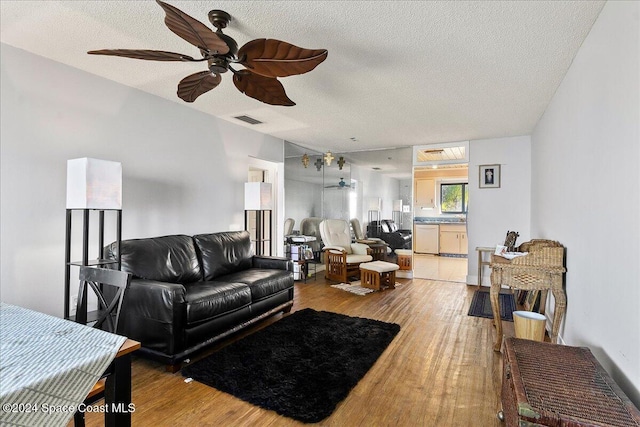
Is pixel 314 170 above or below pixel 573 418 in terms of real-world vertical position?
above

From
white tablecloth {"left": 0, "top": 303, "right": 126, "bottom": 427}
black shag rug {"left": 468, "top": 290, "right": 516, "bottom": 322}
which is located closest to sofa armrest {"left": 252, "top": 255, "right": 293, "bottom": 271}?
black shag rug {"left": 468, "top": 290, "right": 516, "bottom": 322}

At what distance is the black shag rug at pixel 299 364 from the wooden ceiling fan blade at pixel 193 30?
2.15 meters

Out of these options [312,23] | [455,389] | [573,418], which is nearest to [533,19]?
[312,23]

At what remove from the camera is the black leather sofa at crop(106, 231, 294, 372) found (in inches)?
94.7

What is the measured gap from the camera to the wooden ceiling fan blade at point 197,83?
88.1 inches

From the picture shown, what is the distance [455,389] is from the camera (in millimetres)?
2201

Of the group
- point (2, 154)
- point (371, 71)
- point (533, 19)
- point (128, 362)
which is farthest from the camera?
point (371, 71)

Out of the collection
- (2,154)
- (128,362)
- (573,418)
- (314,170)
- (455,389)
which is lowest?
(455,389)

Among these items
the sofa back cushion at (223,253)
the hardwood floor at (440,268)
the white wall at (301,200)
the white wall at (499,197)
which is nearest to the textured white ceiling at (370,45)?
the white wall at (499,197)

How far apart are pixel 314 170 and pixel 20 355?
573 centimetres

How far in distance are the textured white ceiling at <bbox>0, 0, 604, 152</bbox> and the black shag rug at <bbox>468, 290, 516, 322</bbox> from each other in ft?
7.98

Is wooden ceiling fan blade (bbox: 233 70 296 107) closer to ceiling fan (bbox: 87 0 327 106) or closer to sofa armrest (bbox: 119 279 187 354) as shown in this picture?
ceiling fan (bbox: 87 0 327 106)

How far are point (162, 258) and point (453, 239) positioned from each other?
713 centimetres

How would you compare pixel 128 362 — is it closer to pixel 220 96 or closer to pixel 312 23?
pixel 312 23
